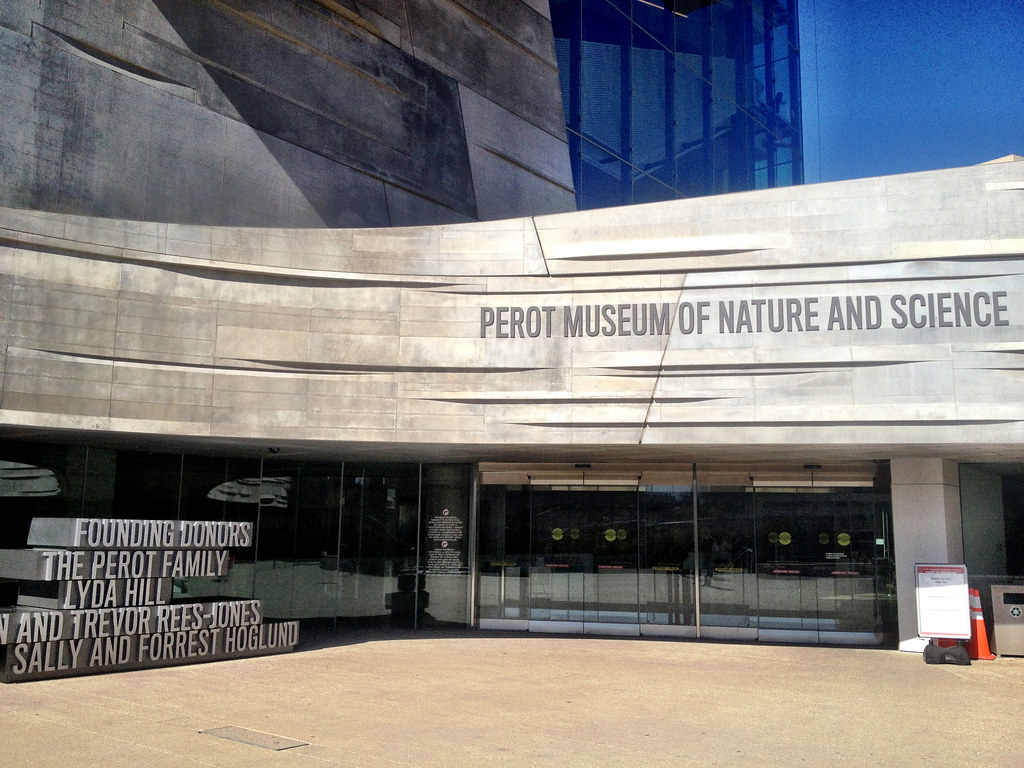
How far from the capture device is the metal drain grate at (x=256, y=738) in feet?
31.4

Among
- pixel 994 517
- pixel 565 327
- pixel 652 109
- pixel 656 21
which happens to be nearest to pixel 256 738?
pixel 565 327

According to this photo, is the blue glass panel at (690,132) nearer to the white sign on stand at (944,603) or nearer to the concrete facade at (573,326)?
the concrete facade at (573,326)

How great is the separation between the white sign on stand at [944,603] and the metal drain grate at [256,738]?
11666 mm

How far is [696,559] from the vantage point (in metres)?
19.8

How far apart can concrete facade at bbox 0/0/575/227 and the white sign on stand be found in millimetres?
13460

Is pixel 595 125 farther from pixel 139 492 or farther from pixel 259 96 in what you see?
pixel 139 492

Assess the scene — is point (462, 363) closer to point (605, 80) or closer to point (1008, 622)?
point (1008, 622)

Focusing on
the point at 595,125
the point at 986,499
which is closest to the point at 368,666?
the point at 986,499

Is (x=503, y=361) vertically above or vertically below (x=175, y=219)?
below

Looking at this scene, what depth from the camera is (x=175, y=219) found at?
17438 mm

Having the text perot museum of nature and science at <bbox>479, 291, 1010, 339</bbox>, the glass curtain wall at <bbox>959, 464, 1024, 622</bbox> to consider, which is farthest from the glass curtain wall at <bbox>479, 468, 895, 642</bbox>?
the text perot museum of nature and science at <bbox>479, 291, 1010, 339</bbox>

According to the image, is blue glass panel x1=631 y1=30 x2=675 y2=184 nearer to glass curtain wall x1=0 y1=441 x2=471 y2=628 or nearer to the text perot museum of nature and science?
glass curtain wall x1=0 y1=441 x2=471 y2=628

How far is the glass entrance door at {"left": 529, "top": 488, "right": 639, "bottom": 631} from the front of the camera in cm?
2020

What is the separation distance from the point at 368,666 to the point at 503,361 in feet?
18.3
